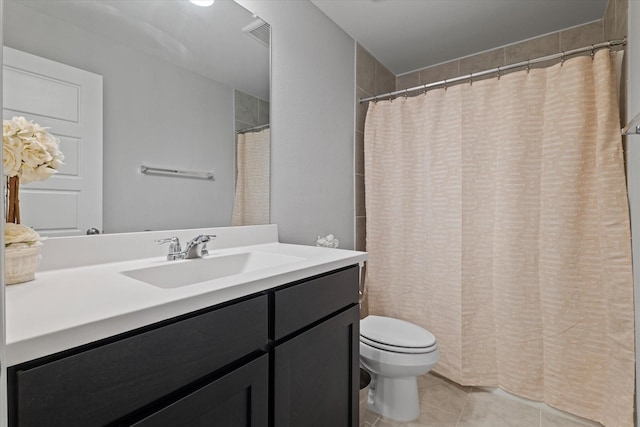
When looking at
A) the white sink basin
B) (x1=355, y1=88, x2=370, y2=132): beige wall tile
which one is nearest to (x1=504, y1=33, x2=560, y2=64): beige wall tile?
(x1=355, y1=88, x2=370, y2=132): beige wall tile

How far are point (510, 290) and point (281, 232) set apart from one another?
1308mm

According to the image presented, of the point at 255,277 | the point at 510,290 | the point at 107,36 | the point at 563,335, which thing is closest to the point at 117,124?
the point at 107,36

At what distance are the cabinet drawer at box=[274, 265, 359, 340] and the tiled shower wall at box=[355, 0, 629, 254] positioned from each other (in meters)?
1.14

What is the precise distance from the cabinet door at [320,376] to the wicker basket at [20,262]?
0.65m

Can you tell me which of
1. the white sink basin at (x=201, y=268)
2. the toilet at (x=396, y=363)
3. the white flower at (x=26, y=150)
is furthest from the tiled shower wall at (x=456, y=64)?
the white flower at (x=26, y=150)

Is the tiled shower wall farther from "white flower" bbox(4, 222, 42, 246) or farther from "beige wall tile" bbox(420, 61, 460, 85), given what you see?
"white flower" bbox(4, 222, 42, 246)

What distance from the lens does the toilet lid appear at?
5.29ft

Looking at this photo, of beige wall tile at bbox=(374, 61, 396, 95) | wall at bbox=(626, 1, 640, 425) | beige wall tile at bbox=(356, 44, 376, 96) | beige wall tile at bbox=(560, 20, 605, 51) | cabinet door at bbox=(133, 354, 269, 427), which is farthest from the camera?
beige wall tile at bbox=(374, 61, 396, 95)

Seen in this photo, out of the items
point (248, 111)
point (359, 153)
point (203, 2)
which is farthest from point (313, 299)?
point (359, 153)

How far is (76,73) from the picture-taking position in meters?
1.01

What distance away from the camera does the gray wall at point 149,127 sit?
0.99 m

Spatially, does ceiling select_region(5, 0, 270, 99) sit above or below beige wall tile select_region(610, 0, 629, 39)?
below

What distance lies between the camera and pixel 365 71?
7.88 feet

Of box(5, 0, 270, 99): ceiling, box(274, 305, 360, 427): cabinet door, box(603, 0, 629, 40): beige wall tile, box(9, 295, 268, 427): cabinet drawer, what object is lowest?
box(274, 305, 360, 427): cabinet door
